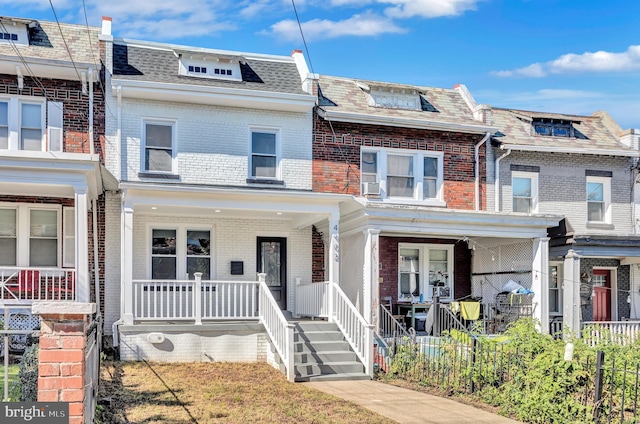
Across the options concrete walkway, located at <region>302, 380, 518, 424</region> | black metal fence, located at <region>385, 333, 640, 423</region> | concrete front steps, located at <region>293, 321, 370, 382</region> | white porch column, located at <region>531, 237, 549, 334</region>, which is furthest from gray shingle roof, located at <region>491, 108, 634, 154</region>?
concrete walkway, located at <region>302, 380, 518, 424</region>

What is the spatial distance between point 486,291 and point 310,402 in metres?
9.97

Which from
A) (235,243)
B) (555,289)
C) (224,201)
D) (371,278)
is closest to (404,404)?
(371,278)

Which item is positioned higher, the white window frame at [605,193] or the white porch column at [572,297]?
the white window frame at [605,193]

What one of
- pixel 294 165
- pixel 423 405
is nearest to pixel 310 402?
pixel 423 405

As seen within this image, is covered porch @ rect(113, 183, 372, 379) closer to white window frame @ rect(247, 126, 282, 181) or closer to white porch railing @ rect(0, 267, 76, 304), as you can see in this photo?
white window frame @ rect(247, 126, 282, 181)

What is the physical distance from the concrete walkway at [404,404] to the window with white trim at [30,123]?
861 cm

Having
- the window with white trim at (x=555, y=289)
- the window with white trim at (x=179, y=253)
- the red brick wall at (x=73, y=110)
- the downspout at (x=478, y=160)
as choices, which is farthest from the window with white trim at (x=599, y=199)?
the red brick wall at (x=73, y=110)

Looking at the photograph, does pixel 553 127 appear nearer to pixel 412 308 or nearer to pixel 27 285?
pixel 412 308

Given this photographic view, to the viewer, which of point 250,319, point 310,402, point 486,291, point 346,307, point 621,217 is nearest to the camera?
point 310,402

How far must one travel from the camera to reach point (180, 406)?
31.7ft

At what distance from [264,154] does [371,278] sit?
14.7 feet

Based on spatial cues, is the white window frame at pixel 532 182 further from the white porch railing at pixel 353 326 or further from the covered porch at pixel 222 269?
the white porch railing at pixel 353 326

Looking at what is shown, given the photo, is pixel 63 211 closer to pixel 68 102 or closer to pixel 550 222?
pixel 68 102

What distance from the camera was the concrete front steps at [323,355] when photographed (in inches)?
514
